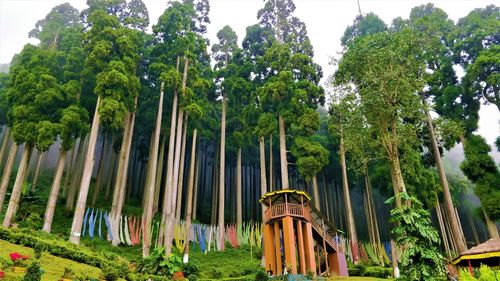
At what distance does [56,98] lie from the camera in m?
16.8

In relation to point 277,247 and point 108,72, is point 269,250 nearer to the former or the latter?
point 277,247

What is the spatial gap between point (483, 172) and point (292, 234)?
10642 millimetres

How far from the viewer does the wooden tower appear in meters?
13.8

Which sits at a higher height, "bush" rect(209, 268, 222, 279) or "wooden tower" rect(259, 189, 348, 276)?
"wooden tower" rect(259, 189, 348, 276)

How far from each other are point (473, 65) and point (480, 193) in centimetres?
654

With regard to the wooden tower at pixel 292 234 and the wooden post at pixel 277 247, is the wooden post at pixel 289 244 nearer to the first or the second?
the wooden tower at pixel 292 234

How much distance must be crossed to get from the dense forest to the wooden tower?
2.60 meters

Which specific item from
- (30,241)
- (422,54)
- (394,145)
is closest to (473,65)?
(422,54)

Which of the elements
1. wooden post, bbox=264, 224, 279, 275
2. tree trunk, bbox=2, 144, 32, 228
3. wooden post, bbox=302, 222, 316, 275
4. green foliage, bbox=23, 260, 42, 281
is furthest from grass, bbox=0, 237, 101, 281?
wooden post, bbox=302, 222, 316, 275

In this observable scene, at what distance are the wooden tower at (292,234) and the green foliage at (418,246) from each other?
4.25 meters

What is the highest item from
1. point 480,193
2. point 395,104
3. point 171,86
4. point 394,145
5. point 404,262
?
point 171,86

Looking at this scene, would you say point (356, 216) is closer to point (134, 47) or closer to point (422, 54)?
point (422, 54)

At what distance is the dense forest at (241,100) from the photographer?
1535cm

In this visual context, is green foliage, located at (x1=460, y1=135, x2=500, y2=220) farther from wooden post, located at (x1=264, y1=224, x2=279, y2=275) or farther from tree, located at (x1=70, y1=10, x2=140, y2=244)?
tree, located at (x1=70, y1=10, x2=140, y2=244)
